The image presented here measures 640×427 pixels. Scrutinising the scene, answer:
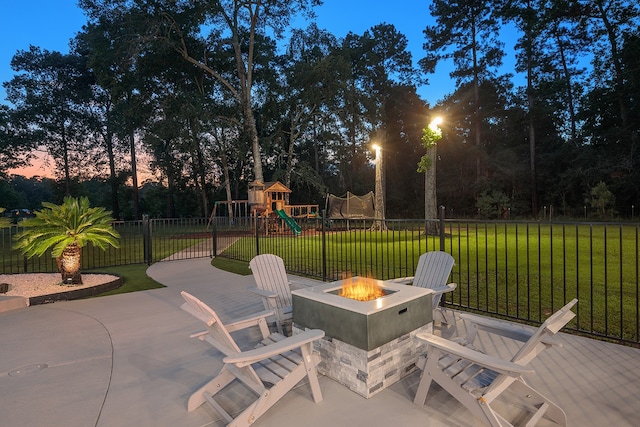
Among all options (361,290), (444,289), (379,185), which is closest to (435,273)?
(444,289)

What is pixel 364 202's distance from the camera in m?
22.5

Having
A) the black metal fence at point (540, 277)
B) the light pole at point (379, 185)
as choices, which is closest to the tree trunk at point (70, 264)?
the black metal fence at point (540, 277)

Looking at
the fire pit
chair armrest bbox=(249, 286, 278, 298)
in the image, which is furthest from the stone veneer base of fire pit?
chair armrest bbox=(249, 286, 278, 298)

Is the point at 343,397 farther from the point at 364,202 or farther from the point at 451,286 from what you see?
the point at 364,202

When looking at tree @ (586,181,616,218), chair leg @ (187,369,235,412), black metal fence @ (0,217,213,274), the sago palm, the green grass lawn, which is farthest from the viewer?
tree @ (586,181,616,218)

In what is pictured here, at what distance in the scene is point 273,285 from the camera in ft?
13.9

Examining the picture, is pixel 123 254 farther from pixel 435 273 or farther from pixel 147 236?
pixel 435 273

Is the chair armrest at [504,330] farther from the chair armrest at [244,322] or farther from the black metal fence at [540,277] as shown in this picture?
the chair armrest at [244,322]

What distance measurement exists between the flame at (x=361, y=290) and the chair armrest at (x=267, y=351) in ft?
2.54

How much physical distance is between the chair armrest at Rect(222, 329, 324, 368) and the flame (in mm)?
775

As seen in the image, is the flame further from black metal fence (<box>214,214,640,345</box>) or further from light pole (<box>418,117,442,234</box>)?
A: light pole (<box>418,117,442,234</box>)

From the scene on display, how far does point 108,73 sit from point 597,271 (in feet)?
90.9

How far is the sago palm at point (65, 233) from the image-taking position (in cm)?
593

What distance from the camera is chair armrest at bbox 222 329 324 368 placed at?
208cm
